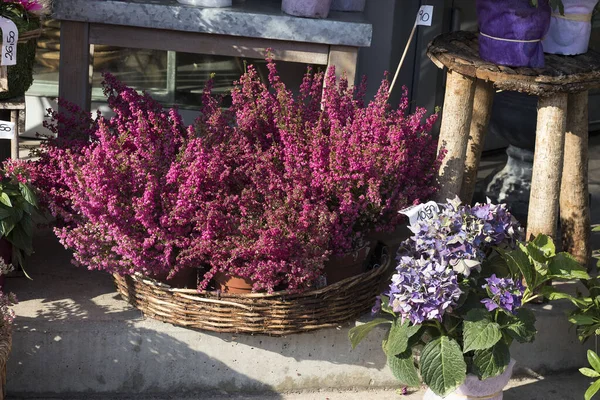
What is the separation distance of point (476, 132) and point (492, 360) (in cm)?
109

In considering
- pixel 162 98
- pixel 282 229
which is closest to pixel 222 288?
pixel 282 229

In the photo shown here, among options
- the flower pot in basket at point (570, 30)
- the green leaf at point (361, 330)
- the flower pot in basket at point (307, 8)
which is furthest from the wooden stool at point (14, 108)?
the flower pot in basket at point (570, 30)

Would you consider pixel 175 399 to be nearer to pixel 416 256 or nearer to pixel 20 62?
pixel 416 256

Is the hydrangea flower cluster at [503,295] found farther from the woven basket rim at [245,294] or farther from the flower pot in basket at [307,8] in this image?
the flower pot in basket at [307,8]

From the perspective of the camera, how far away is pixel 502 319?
2.82 m

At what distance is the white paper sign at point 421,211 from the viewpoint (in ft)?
9.59

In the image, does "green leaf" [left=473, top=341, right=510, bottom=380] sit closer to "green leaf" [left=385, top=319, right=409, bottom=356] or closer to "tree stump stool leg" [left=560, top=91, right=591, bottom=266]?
"green leaf" [left=385, top=319, right=409, bottom=356]

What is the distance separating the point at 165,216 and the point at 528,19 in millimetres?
1337

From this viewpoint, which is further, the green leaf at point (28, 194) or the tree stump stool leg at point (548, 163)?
the tree stump stool leg at point (548, 163)

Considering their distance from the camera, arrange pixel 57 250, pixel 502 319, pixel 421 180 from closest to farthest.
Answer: pixel 502 319, pixel 421 180, pixel 57 250

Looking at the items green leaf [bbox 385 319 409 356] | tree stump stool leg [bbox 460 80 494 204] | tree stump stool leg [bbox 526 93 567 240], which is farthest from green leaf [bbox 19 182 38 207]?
tree stump stool leg [bbox 526 93 567 240]

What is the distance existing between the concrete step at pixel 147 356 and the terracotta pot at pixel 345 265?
0.57 ft

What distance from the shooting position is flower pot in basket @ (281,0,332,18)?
3420 mm

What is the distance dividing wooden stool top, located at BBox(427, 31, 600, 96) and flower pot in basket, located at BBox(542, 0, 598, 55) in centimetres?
3
